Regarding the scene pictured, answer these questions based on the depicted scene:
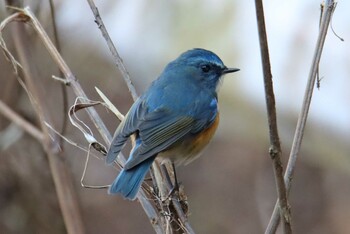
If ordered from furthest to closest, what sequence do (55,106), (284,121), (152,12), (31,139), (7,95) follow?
(152,12)
(284,121)
(55,106)
(31,139)
(7,95)

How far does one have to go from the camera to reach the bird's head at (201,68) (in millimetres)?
4293

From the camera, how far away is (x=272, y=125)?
2.53 metres

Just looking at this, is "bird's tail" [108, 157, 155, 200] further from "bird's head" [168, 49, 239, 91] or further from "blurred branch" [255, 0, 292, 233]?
"bird's head" [168, 49, 239, 91]

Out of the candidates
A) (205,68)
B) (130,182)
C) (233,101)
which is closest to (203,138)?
(205,68)

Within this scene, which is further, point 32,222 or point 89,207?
point 89,207

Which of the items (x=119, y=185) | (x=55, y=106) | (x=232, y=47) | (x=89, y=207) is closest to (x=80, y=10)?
(x=55, y=106)

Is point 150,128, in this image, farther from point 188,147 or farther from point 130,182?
point 130,182

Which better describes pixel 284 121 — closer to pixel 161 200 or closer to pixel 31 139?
pixel 31 139

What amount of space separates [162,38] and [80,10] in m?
2.59

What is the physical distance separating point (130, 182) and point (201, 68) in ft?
4.22

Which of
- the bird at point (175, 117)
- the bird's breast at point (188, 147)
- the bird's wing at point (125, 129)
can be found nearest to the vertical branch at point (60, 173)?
the bird's wing at point (125, 129)

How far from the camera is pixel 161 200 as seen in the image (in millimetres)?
3094

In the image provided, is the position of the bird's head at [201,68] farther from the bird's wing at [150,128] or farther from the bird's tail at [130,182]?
the bird's tail at [130,182]

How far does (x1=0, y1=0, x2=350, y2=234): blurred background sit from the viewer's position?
714cm
